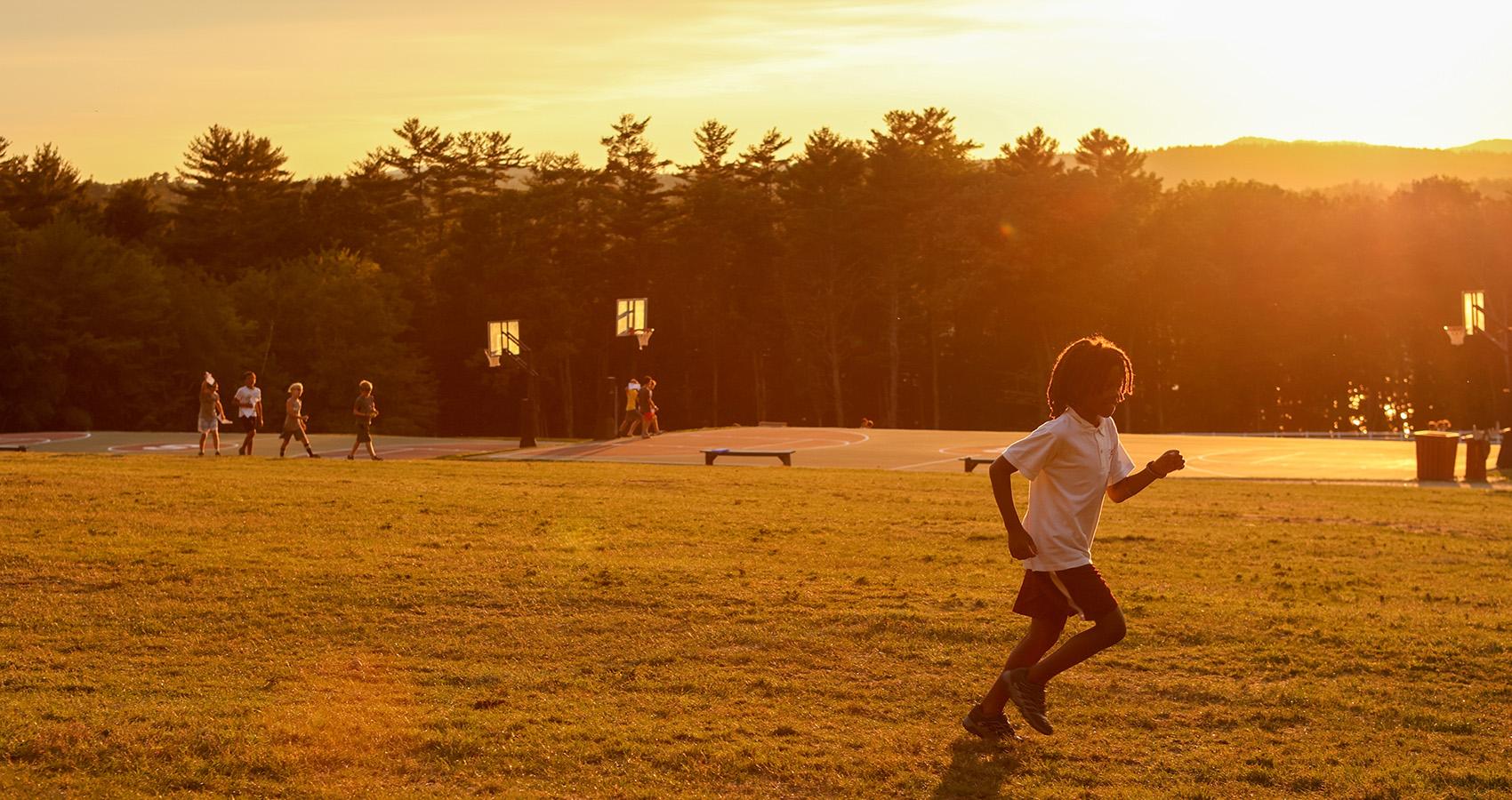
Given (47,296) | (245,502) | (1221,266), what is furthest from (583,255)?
(245,502)

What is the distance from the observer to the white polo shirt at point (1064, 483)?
673 cm

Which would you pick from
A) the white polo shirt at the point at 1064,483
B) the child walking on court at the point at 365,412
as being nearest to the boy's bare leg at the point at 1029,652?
the white polo shirt at the point at 1064,483

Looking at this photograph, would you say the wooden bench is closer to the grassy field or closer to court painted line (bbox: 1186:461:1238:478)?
court painted line (bbox: 1186:461:1238:478)

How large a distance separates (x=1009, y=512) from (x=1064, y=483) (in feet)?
1.29

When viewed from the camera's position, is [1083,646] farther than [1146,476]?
Yes

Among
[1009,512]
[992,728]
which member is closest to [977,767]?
[992,728]

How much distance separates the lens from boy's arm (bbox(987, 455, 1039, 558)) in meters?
6.56

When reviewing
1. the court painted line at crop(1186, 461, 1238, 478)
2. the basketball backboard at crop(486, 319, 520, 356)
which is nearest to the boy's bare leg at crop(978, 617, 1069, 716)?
the court painted line at crop(1186, 461, 1238, 478)

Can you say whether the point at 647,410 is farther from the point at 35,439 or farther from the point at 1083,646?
the point at 1083,646

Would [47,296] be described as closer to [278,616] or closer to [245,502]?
[245,502]

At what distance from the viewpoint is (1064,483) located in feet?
22.3

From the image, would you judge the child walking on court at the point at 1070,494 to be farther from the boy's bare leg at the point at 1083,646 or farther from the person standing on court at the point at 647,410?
the person standing on court at the point at 647,410

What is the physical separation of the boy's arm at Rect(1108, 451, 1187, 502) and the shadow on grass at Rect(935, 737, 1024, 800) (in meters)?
1.27

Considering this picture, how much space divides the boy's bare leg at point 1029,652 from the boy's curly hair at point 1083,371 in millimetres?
988
